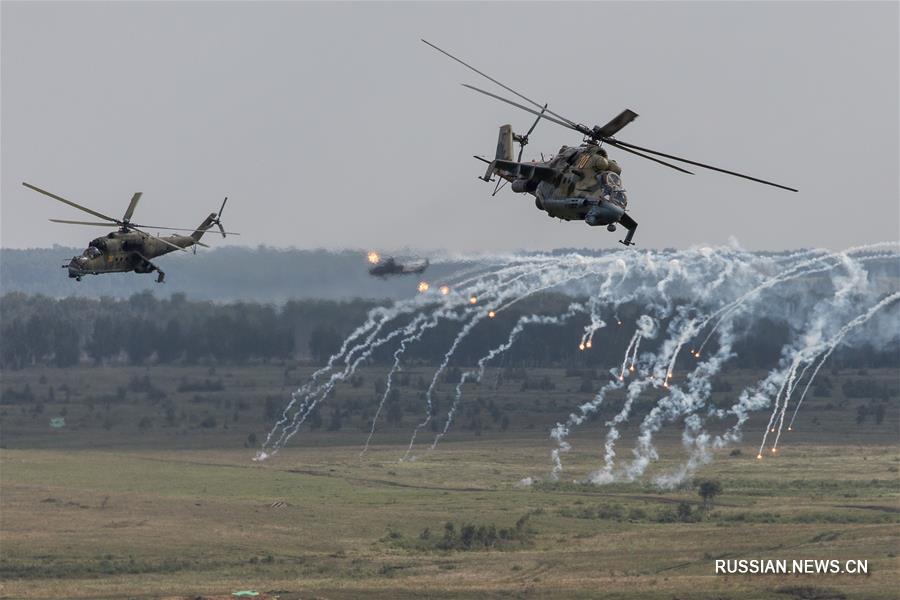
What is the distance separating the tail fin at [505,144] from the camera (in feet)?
228

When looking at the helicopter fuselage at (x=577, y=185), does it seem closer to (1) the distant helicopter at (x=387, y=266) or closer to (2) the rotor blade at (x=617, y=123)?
(2) the rotor blade at (x=617, y=123)

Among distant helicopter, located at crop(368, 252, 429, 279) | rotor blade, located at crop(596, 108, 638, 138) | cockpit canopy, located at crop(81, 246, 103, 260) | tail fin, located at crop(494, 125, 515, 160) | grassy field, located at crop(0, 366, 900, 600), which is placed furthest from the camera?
distant helicopter, located at crop(368, 252, 429, 279)

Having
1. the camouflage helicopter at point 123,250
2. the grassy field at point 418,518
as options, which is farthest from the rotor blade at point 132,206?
the grassy field at point 418,518

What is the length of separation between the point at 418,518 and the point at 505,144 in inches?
2280

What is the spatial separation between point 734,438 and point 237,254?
54.0 meters

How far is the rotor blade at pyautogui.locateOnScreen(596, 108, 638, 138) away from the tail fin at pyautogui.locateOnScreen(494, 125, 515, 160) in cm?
1005

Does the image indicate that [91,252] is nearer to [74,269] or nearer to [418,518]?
[74,269]

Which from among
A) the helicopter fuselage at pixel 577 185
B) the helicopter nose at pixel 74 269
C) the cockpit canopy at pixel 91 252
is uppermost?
the helicopter fuselage at pixel 577 185

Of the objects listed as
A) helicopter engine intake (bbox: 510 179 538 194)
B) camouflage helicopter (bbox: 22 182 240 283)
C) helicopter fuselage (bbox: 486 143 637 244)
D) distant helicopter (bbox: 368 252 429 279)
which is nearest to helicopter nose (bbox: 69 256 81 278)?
camouflage helicopter (bbox: 22 182 240 283)

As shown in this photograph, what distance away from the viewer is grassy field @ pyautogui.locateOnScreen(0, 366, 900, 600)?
100688mm

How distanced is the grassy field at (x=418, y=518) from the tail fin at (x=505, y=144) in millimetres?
34218

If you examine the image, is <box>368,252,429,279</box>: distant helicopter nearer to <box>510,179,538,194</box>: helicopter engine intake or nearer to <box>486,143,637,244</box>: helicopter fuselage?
<box>510,179,538,194</box>: helicopter engine intake

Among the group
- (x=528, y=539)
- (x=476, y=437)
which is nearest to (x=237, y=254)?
(x=476, y=437)

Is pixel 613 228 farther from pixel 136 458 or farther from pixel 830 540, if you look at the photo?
pixel 136 458
